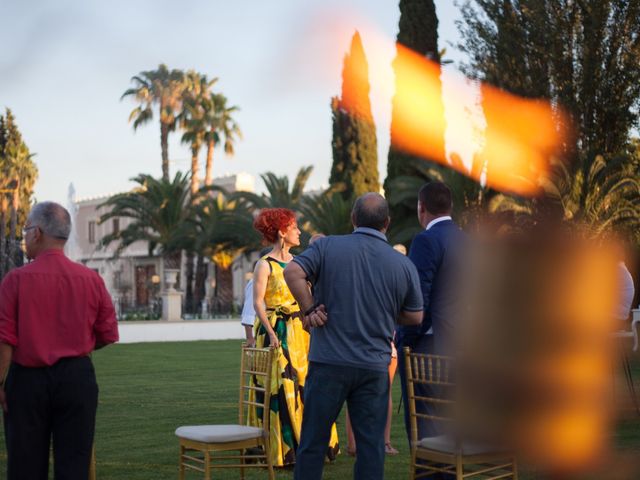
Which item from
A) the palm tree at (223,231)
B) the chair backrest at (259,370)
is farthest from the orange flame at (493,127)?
the chair backrest at (259,370)

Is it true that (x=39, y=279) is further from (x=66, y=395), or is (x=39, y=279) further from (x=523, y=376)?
(x=523, y=376)

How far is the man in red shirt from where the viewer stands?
4.14 m

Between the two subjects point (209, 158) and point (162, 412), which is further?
point (209, 158)

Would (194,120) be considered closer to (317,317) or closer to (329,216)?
(329,216)

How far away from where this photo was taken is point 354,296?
4.45m

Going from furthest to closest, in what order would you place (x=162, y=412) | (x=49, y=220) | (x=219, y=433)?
(x=162, y=412) < (x=219, y=433) < (x=49, y=220)

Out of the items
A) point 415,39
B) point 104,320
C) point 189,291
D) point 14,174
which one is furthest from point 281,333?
point 14,174

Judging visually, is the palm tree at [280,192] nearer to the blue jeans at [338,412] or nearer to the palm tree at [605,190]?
the palm tree at [605,190]

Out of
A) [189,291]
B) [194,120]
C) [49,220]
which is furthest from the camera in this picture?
[194,120]

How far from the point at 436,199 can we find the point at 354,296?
113 cm

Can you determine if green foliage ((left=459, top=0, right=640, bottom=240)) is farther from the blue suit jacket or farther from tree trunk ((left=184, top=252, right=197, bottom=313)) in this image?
the blue suit jacket

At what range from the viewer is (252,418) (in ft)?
23.4

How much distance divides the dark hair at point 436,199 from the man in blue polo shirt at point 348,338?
84 cm

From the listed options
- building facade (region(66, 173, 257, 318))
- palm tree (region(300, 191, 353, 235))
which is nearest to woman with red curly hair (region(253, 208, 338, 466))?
palm tree (region(300, 191, 353, 235))
